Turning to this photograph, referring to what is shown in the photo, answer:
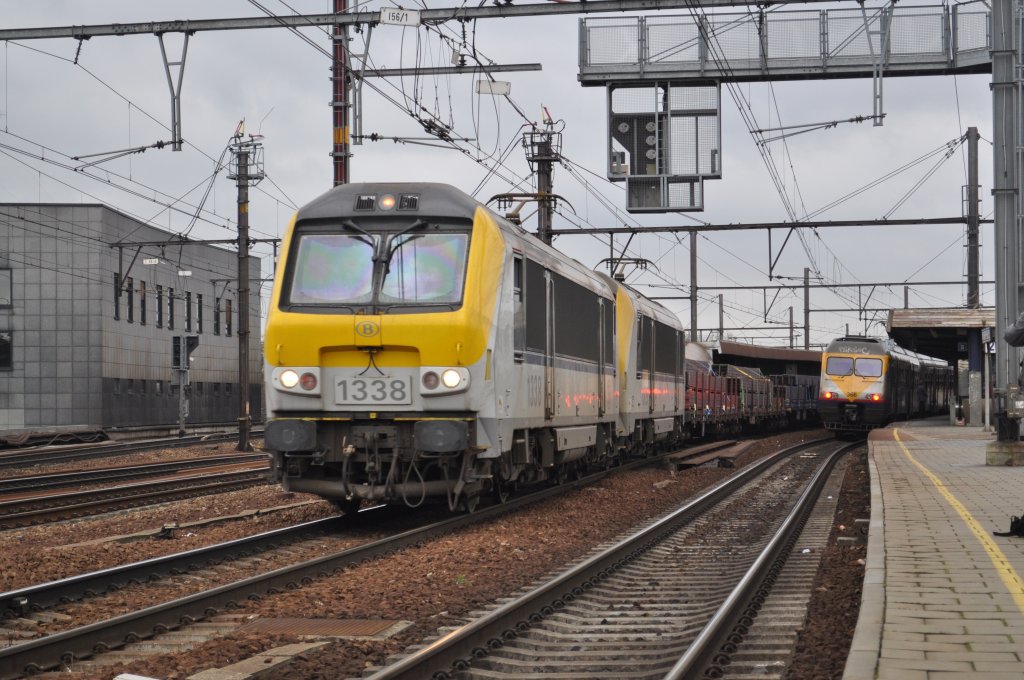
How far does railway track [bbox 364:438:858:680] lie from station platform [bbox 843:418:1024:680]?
2.42ft

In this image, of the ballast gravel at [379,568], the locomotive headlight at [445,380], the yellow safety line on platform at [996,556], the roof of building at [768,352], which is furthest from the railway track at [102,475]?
the roof of building at [768,352]

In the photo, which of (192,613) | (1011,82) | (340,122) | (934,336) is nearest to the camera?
(192,613)

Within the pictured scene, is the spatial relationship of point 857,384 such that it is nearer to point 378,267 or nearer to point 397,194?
point 397,194

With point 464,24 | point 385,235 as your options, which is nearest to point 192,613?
point 385,235

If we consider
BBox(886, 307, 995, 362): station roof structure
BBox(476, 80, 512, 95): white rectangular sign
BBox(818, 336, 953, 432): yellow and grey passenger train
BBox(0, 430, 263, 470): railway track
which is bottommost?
BBox(0, 430, 263, 470): railway track

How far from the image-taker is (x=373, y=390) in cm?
1206

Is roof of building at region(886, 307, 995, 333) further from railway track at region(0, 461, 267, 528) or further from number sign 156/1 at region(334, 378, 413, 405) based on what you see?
number sign 156/1 at region(334, 378, 413, 405)

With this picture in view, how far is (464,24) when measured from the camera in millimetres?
17281

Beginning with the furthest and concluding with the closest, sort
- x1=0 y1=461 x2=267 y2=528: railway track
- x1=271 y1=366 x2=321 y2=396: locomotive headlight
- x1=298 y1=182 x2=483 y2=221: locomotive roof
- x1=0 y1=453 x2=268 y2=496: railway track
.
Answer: x1=0 y1=453 x2=268 y2=496: railway track → x1=0 y1=461 x2=267 y2=528: railway track → x1=298 y1=182 x2=483 y2=221: locomotive roof → x1=271 y1=366 x2=321 y2=396: locomotive headlight

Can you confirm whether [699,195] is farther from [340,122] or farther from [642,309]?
[340,122]

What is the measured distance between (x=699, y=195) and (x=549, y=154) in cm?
783

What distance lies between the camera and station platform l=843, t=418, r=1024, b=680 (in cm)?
596

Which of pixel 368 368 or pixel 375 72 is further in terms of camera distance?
pixel 375 72

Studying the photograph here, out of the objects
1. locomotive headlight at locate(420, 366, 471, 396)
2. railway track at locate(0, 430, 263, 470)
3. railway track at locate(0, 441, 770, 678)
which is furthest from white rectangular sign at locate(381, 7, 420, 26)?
railway track at locate(0, 430, 263, 470)
